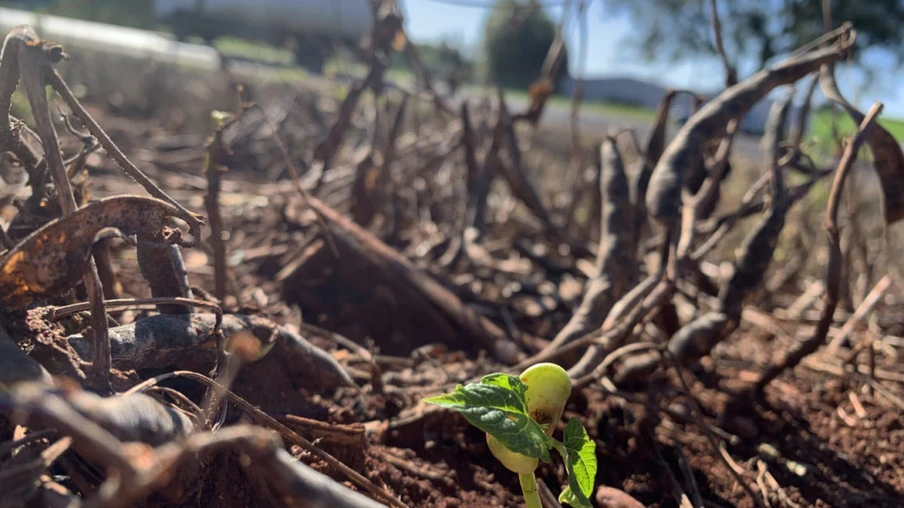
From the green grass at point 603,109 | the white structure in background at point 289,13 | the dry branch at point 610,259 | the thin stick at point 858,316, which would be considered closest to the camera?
the dry branch at point 610,259

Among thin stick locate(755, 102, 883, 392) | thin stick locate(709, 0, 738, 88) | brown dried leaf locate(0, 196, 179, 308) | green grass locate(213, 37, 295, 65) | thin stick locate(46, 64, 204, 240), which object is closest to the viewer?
brown dried leaf locate(0, 196, 179, 308)

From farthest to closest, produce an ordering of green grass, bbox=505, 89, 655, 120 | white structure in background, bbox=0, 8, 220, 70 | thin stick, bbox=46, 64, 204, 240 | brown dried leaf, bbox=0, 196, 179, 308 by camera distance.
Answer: green grass, bbox=505, 89, 655, 120 < white structure in background, bbox=0, 8, 220, 70 < thin stick, bbox=46, 64, 204, 240 < brown dried leaf, bbox=0, 196, 179, 308

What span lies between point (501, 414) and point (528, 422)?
47 millimetres

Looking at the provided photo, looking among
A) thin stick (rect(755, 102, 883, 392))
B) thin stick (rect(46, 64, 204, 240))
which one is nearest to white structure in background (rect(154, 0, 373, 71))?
thin stick (rect(755, 102, 883, 392))

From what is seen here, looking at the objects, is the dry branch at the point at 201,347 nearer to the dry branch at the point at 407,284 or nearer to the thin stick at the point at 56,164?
the thin stick at the point at 56,164

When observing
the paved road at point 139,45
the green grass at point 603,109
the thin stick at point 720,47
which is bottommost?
the green grass at point 603,109

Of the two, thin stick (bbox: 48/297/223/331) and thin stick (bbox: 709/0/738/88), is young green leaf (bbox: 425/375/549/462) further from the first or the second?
thin stick (bbox: 709/0/738/88)

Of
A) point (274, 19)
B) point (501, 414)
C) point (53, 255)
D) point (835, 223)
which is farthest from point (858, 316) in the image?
point (274, 19)

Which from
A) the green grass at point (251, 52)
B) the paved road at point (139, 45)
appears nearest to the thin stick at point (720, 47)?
the green grass at point (251, 52)

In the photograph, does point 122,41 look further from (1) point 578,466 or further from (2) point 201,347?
(1) point 578,466

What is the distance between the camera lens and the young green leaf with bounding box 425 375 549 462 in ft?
3.03

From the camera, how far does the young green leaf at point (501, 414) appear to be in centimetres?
92

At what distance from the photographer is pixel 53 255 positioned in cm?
84

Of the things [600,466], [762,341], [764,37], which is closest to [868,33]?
[764,37]
